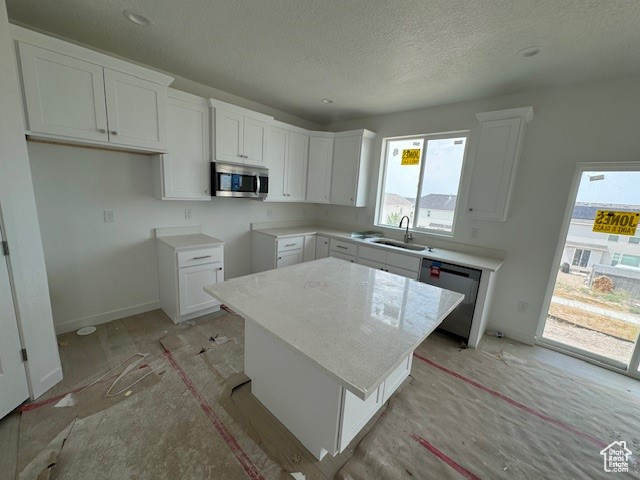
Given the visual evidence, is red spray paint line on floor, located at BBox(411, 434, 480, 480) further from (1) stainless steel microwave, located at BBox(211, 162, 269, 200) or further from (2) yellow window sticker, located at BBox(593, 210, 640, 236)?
(1) stainless steel microwave, located at BBox(211, 162, 269, 200)

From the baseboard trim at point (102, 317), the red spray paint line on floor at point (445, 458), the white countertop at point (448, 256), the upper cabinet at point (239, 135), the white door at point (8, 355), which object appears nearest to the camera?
the red spray paint line on floor at point (445, 458)

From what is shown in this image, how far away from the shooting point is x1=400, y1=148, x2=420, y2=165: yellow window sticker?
11.6 ft

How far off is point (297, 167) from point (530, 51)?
109 inches

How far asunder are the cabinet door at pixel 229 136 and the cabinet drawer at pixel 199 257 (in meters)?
1.05

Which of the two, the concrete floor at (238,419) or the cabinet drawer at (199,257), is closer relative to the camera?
the concrete floor at (238,419)

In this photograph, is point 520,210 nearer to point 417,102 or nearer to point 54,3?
point 417,102

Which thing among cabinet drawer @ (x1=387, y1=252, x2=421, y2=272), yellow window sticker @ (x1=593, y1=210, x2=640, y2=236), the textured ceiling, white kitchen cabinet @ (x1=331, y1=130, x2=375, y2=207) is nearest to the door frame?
yellow window sticker @ (x1=593, y1=210, x2=640, y2=236)

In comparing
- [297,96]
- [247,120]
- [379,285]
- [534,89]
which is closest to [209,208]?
[247,120]

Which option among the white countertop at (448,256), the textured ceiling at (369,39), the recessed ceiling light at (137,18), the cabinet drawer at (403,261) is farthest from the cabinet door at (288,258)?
the recessed ceiling light at (137,18)

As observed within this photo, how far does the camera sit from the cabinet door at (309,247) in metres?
3.94

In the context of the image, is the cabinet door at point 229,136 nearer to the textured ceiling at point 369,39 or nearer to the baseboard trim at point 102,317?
the textured ceiling at point 369,39

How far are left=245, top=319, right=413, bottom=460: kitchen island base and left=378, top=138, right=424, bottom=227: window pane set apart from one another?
8.22 ft

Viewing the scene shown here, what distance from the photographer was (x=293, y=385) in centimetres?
149

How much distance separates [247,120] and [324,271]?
7.22 feet
